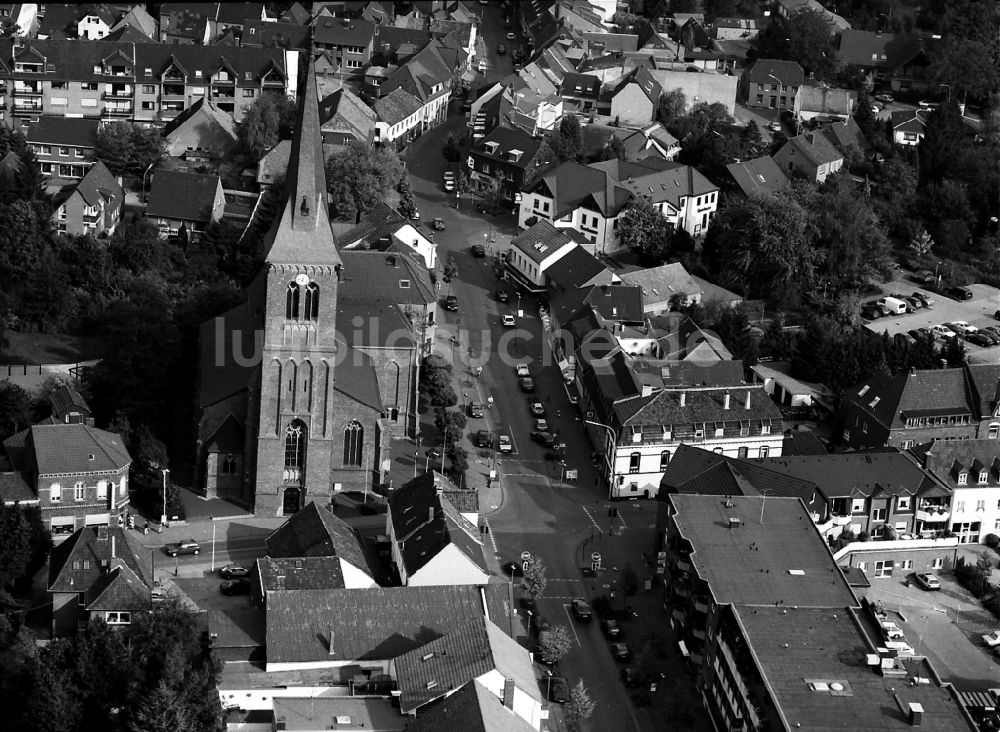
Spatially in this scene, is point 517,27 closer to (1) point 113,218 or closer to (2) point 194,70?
(2) point 194,70

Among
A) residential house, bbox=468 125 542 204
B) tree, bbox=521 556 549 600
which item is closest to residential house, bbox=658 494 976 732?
tree, bbox=521 556 549 600

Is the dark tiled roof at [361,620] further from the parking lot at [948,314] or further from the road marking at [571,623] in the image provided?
the parking lot at [948,314]

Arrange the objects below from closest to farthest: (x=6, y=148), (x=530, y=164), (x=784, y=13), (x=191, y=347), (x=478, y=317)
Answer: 1. (x=191, y=347)
2. (x=478, y=317)
3. (x=6, y=148)
4. (x=530, y=164)
5. (x=784, y=13)

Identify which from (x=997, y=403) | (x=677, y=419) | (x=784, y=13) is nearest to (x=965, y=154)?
(x=784, y=13)

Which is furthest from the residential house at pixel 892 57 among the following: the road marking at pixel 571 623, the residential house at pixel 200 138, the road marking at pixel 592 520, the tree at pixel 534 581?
the road marking at pixel 571 623

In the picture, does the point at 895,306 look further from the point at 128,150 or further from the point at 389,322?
the point at 128,150
